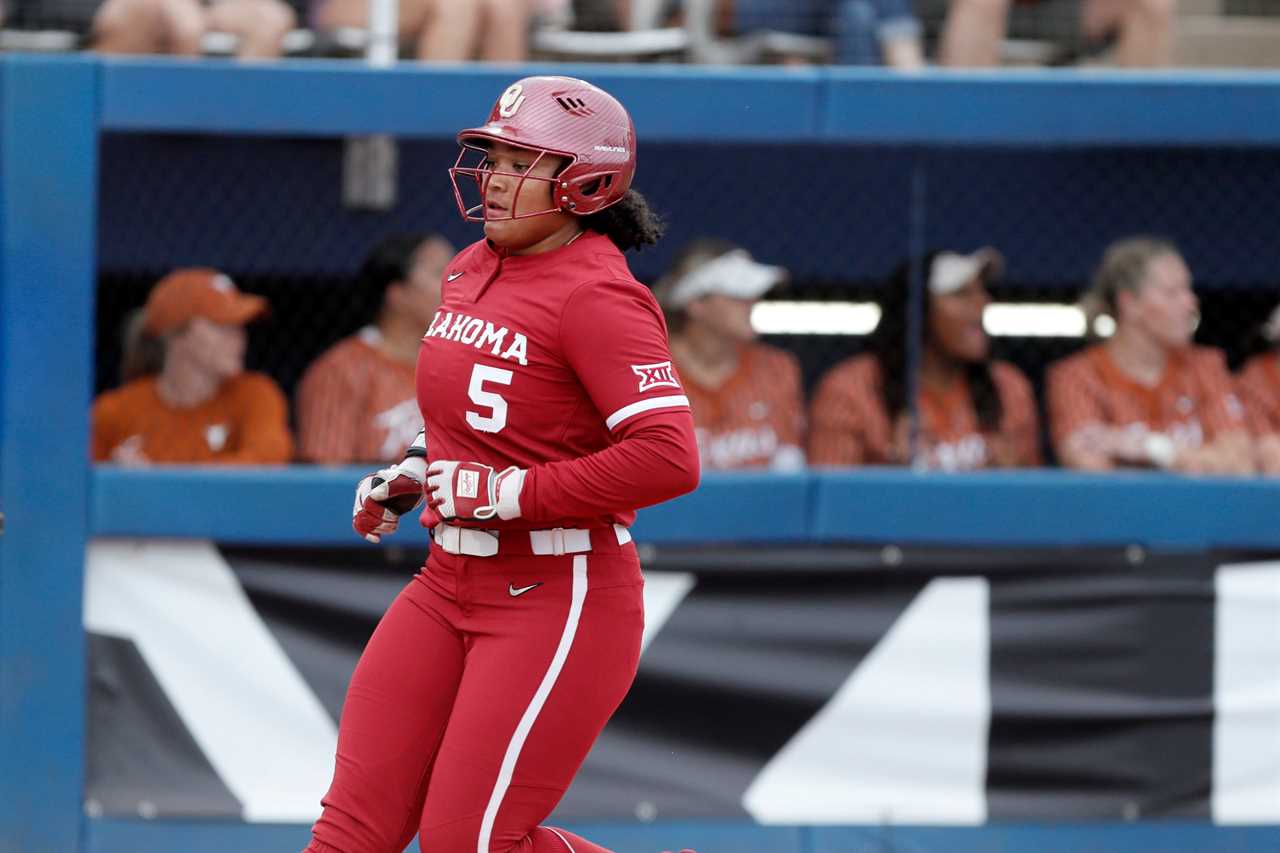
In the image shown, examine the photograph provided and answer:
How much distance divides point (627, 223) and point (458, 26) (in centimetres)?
292

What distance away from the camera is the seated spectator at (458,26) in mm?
6102

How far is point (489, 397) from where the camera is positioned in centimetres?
325

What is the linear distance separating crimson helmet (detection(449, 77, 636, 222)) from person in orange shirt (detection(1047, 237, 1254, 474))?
2.75m

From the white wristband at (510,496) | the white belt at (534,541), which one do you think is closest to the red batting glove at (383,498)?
the white belt at (534,541)

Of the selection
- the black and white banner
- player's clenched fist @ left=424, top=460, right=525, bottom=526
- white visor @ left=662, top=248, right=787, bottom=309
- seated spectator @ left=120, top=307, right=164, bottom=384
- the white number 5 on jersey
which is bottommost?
the black and white banner

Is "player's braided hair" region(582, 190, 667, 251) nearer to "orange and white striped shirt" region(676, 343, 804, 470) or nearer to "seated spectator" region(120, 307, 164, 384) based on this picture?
"orange and white striped shirt" region(676, 343, 804, 470)

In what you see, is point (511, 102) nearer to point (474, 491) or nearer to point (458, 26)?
point (474, 491)

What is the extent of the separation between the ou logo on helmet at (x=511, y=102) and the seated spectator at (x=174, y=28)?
3121 millimetres

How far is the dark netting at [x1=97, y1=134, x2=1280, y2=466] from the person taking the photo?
689cm

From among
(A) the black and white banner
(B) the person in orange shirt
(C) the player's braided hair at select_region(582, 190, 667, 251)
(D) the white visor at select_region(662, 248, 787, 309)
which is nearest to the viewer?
(C) the player's braided hair at select_region(582, 190, 667, 251)

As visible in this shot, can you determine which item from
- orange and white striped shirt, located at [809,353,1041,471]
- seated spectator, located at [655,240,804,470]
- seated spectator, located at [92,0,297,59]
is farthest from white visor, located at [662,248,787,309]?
seated spectator, located at [92,0,297,59]

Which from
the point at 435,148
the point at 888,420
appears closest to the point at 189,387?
the point at 435,148

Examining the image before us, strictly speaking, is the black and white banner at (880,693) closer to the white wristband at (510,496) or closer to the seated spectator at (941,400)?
the seated spectator at (941,400)

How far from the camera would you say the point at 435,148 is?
6926 millimetres
